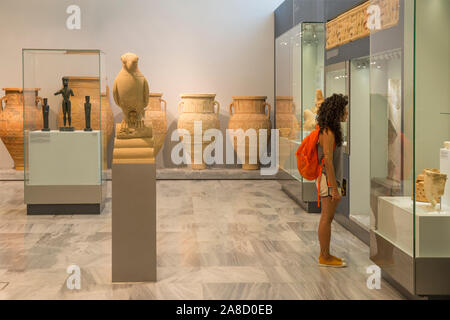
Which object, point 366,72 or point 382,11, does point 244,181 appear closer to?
point 366,72

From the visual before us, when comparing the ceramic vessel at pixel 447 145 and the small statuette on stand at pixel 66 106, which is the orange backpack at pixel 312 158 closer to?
the ceramic vessel at pixel 447 145

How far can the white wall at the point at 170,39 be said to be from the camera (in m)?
11.3

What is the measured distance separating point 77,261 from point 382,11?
3.28 metres

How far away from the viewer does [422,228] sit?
3686 millimetres

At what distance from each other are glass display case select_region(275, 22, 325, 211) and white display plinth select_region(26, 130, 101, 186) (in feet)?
8.56

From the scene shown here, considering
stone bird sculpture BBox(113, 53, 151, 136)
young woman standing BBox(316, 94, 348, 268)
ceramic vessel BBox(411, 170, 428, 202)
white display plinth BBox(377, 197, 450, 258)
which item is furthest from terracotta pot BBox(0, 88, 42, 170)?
ceramic vessel BBox(411, 170, 428, 202)

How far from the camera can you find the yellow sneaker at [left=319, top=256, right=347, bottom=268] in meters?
4.92

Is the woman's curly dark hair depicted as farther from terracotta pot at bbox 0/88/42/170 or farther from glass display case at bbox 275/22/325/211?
terracotta pot at bbox 0/88/42/170

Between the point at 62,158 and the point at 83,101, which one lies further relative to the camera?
the point at 83,101

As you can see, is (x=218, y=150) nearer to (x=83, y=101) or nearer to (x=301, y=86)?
(x=301, y=86)

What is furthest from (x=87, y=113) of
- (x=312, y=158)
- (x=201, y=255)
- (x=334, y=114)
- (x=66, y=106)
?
(x=334, y=114)

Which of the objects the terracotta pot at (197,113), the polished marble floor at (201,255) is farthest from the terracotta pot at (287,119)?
the terracotta pot at (197,113)

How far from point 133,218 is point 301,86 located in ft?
12.2

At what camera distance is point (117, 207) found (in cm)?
440
